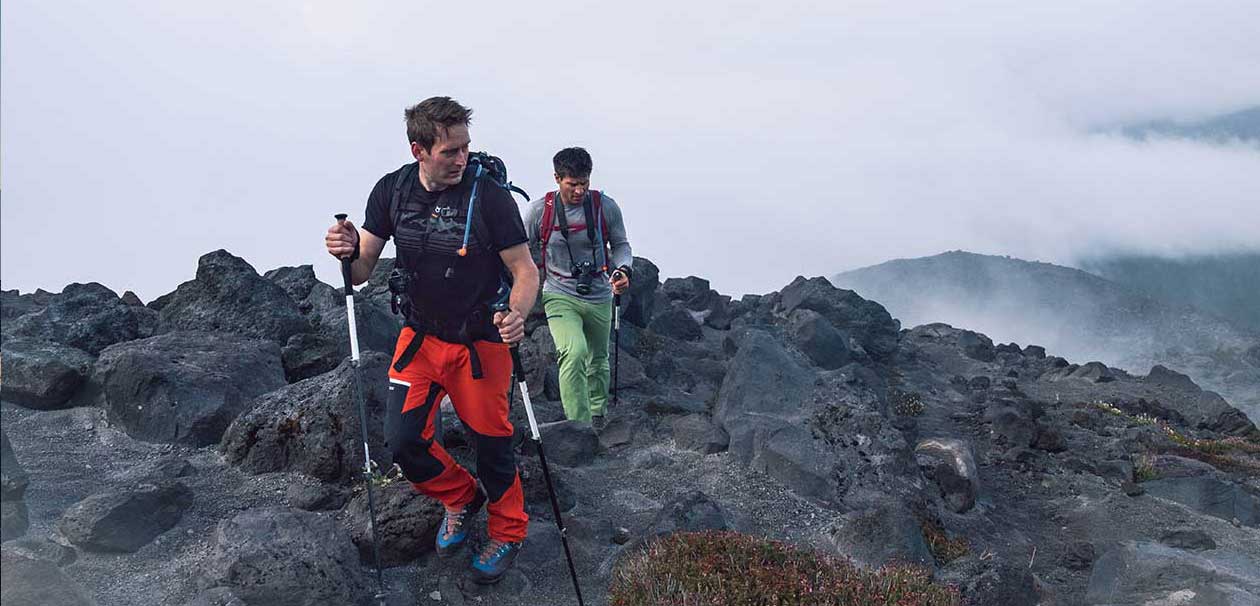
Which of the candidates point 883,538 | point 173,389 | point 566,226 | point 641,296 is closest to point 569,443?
point 566,226

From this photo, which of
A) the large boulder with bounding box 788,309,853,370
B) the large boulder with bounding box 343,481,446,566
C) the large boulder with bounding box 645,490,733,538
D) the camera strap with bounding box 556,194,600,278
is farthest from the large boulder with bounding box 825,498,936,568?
the large boulder with bounding box 788,309,853,370

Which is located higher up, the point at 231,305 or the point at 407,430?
the point at 231,305

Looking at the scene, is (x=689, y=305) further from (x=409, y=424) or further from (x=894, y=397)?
(x=409, y=424)

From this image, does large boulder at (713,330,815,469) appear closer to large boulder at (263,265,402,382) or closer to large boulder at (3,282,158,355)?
large boulder at (263,265,402,382)

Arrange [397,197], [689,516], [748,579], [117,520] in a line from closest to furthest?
[397,197] < [748,579] < [117,520] < [689,516]

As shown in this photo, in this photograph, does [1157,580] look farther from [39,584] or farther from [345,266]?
[39,584]

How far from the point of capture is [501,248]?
261 inches

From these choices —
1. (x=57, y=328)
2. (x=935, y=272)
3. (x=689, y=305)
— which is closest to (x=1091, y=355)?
(x=935, y=272)

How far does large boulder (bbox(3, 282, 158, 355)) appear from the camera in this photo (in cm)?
1237

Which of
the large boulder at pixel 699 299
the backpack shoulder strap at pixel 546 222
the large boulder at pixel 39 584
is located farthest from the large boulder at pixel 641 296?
the large boulder at pixel 39 584

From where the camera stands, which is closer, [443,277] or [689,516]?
[443,277]

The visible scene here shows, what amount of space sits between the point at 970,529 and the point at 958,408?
26.8 ft

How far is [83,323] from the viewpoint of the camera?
493 inches

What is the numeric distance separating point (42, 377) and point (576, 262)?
20.8 ft
